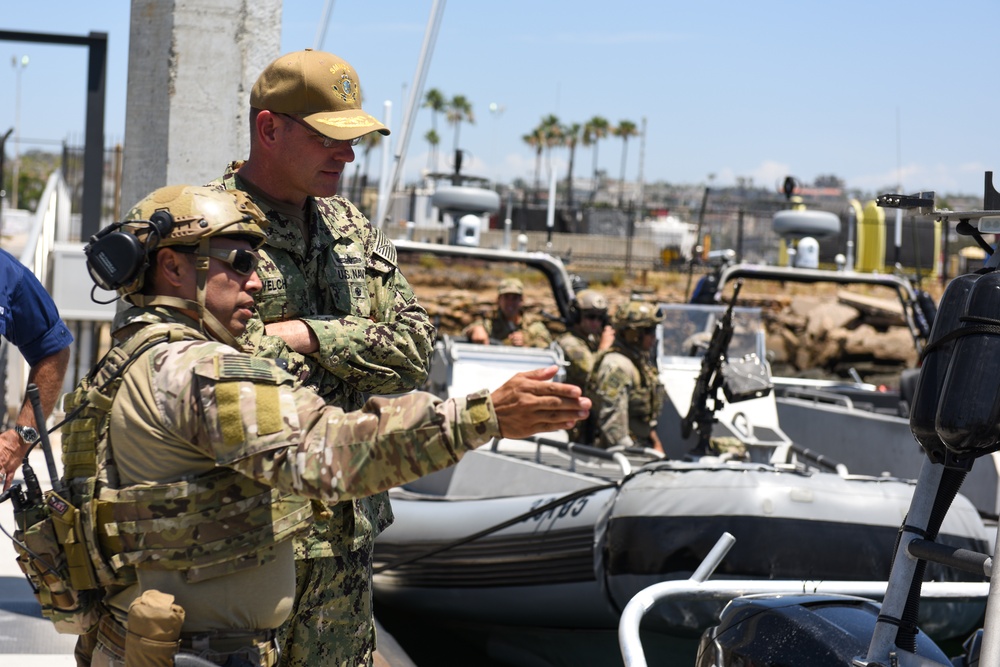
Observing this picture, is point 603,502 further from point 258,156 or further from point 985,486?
point 258,156

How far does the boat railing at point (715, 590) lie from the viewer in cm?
229

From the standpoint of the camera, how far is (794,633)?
7.39 feet

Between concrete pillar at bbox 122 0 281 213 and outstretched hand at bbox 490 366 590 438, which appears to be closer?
outstretched hand at bbox 490 366 590 438

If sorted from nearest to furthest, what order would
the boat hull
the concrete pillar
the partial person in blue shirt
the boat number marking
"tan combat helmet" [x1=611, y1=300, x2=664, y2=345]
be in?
1. the partial person in blue shirt
2. the concrete pillar
3. the boat hull
4. the boat number marking
5. "tan combat helmet" [x1=611, y1=300, x2=664, y2=345]

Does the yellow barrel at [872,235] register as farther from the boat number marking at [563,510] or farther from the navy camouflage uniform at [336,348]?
the navy camouflage uniform at [336,348]

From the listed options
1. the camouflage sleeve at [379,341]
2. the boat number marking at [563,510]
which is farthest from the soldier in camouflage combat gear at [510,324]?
the camouflage sleeve at [379,341]

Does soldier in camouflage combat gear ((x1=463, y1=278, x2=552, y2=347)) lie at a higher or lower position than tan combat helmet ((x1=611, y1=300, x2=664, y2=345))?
lower

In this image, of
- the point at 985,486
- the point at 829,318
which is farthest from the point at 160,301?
the point at 829,318

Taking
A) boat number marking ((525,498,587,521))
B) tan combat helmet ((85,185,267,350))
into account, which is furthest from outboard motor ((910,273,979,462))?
boat number marking ((525,498,587,521))

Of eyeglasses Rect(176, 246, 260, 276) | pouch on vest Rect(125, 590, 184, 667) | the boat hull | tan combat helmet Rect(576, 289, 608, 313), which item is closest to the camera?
pouch on vest Rect(125, 590, 184, 667)

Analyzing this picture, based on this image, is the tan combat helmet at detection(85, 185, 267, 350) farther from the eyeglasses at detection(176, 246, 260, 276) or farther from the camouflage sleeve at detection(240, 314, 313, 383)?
the camouflage sleeve at detection(240, 314, 313, 383)

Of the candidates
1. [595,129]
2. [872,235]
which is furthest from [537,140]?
[872,235]

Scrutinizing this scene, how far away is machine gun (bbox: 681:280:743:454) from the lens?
19.3 ft

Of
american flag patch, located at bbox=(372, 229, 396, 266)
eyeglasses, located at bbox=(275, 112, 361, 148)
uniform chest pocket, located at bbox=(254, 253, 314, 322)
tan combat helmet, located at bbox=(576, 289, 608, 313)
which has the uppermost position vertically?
eyeglasses, located at bbox=(275, 112, 361, 148)
